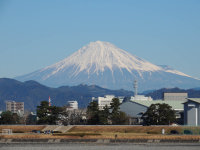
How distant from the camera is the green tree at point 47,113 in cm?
13562

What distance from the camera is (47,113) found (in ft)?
452

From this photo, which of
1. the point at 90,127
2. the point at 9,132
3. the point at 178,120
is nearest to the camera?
the point at 9,132

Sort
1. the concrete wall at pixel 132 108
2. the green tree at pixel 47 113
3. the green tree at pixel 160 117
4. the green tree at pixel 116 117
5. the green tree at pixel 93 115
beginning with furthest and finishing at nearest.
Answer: the concrete wall at pixel 132 108 < the green tree at pixel 93 115 < the green tree at pixel 116 117 < the green tree at pixel 47 113 < the green tree at pixel 160 117

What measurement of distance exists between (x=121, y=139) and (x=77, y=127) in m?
32.0

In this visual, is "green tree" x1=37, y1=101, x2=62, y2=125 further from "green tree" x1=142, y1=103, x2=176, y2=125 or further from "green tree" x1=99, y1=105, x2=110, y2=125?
"green tree" x1=142, y1=103, x2=176, y2=125

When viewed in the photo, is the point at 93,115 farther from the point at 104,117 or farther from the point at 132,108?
the point at 132,108

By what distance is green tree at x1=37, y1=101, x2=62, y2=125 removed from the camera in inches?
5340

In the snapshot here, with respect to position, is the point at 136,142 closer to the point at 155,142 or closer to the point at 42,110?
the point at 155,142

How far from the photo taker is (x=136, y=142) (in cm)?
8825

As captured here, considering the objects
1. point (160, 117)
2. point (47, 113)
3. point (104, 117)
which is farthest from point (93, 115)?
point (160, 117)

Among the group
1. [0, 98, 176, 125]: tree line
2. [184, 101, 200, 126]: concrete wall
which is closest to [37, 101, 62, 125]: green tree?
[0, 98, 176, 125]: tree line

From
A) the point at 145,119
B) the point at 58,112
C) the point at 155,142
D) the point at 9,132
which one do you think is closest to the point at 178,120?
the point at 145,119

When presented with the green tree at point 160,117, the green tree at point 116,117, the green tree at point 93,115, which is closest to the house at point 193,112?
the green tree at point 160,117

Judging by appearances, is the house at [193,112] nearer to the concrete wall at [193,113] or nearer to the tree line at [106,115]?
the concrete wall at [193,113]
